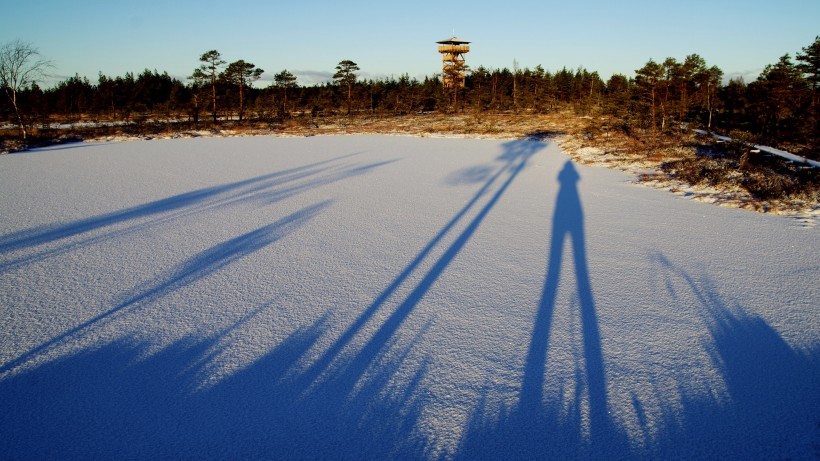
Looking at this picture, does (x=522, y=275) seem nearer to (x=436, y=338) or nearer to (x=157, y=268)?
(x=436, y=338)

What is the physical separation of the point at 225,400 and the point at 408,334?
1582 mm

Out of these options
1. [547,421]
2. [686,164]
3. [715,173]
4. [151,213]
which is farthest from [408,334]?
[686,164]

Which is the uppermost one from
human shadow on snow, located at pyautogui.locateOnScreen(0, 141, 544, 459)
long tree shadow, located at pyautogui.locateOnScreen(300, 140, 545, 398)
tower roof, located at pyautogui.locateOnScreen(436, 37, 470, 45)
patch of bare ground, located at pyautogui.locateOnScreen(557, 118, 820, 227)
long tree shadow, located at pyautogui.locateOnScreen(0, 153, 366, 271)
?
tower roof, located at pyautogui.locateOnScreen(436, 37, 470, 45)

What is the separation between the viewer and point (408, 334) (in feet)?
12.2

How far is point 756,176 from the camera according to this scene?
9852mm

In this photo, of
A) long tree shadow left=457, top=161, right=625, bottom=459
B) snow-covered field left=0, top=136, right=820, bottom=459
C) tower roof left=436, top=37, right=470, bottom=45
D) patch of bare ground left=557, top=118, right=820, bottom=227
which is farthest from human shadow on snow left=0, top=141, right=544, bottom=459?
tower roof left=436, top=37, right=470, bottom=45

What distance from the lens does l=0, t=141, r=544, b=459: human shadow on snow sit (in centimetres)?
249

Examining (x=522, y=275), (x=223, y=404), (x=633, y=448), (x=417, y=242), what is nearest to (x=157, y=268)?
(x=223, y=404)

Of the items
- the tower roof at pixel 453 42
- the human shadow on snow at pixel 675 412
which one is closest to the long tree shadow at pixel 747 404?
the human shadow on snow at pixel 675 412

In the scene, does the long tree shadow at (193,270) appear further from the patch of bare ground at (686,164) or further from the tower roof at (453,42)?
the tower roof at (453,42)

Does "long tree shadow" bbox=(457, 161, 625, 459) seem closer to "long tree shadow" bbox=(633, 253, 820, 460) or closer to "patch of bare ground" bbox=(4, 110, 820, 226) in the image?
"long tree shadow" bbox=(633, 253, 820, 460)

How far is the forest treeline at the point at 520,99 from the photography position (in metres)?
20.3

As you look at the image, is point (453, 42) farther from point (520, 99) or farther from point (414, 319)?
point (414, 319)

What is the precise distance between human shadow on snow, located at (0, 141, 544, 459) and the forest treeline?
58.4 ft
